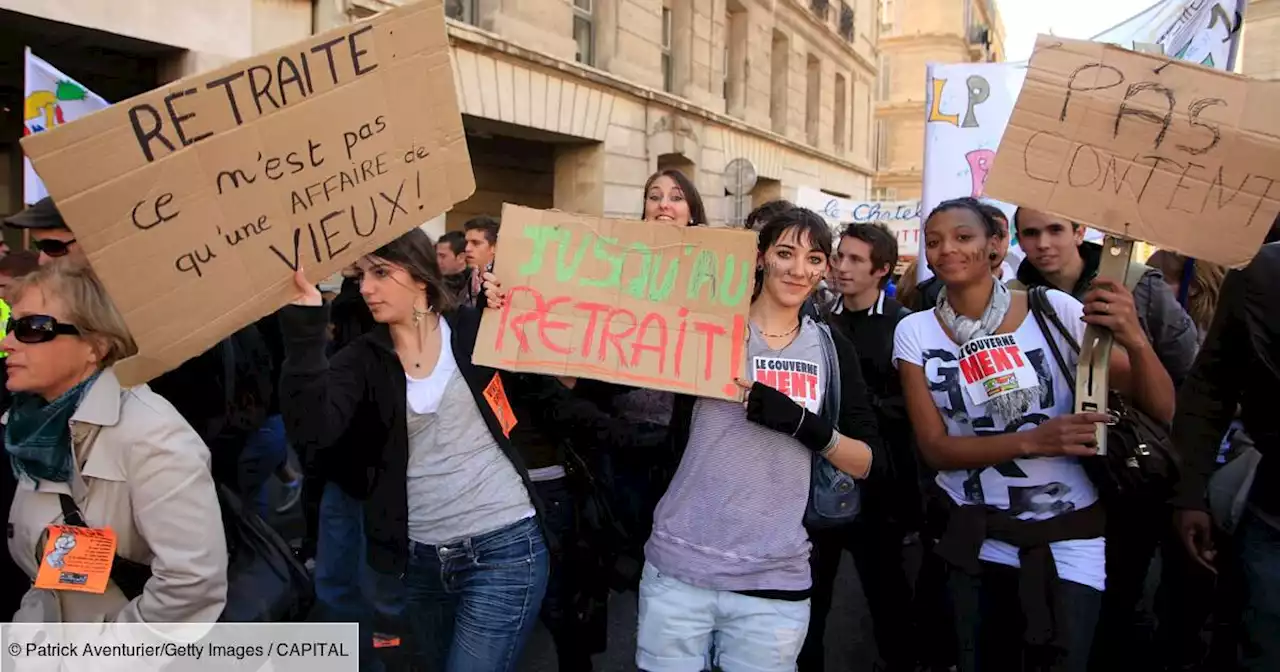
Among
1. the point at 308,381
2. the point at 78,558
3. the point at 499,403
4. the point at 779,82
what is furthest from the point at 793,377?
the point at 779,82

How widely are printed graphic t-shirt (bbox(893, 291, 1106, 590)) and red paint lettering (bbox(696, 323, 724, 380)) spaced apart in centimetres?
68

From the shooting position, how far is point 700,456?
94.5 inches

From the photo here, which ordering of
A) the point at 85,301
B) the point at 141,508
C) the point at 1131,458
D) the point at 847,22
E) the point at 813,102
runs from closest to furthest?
the point at 141,508, the point at 85,301, the point at 1131,458, the point at 813,102, the point at 847,22

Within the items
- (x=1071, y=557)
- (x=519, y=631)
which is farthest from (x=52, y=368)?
(x=1071, y=557)

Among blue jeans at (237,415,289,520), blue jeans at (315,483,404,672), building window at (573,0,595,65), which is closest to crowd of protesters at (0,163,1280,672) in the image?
blue jeans at (315,483,404,672)

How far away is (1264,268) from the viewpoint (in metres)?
2.12

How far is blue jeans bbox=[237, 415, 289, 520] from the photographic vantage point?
4.15 metres

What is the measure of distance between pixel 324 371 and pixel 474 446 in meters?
0.49

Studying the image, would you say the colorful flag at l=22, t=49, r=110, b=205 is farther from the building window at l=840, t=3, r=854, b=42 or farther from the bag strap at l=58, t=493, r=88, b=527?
the building window at l=840, t=3, r=854, b=42

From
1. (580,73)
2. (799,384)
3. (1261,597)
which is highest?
(580,73)

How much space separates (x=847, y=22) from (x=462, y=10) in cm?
1499

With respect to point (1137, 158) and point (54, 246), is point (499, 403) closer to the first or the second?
point (54, 246)

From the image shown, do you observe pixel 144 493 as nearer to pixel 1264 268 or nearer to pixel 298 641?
pixel 298 641

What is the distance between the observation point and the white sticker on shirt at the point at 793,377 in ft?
7.90
